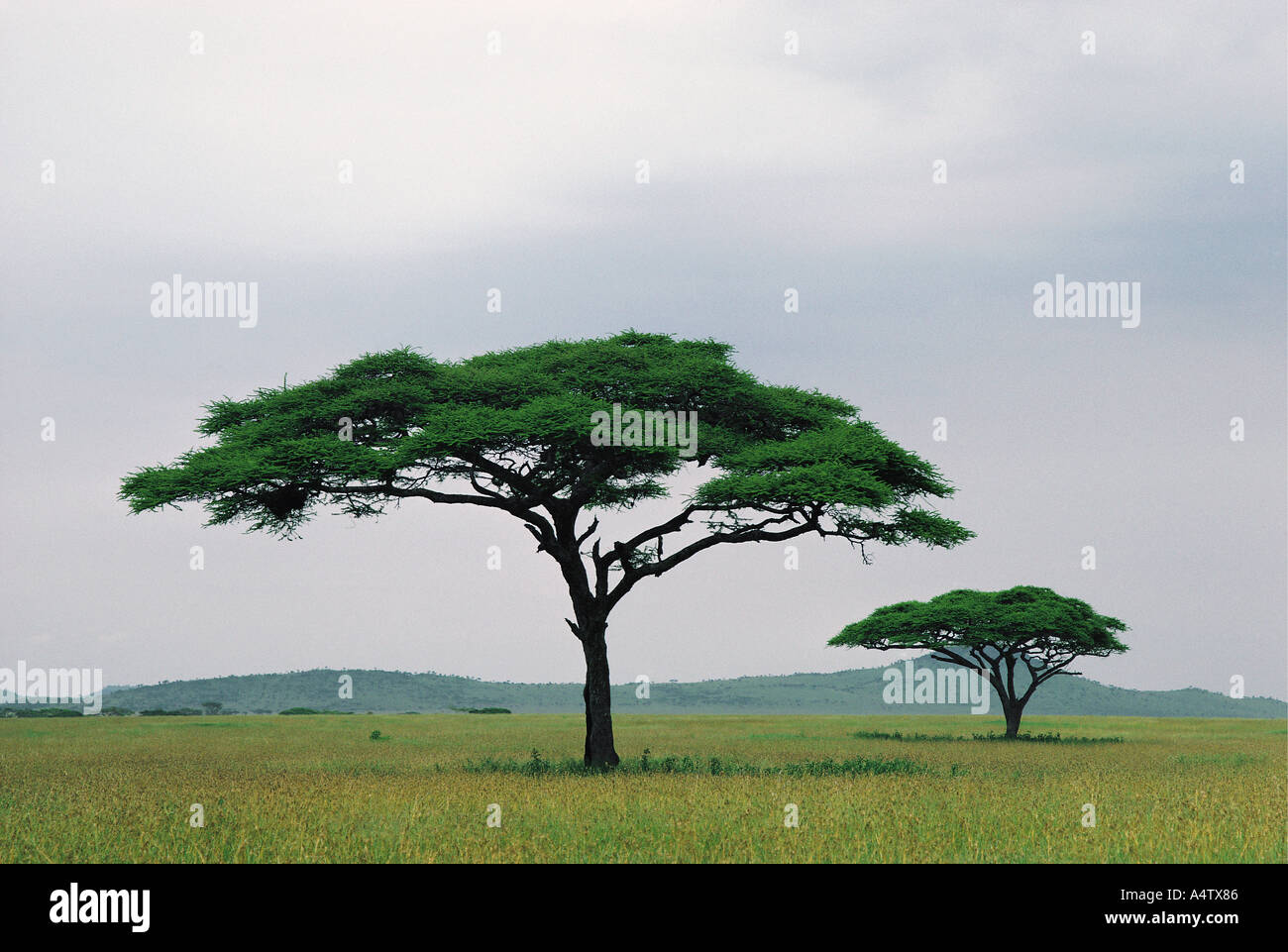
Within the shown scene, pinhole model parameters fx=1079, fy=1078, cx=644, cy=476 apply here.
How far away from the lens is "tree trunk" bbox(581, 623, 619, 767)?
2888cm

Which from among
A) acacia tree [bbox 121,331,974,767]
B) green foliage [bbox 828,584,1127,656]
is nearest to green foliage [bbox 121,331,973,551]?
acacia tree [bbox 121,331,974,767]

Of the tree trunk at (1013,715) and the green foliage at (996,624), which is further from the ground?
the green foliage at (996,624)

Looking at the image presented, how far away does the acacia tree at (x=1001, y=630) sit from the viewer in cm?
5922

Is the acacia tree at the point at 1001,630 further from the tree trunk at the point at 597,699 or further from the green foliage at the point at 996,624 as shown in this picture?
the tree trunk at the point at 597,699

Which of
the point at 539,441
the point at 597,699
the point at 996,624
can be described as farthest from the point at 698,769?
the point at 996,624

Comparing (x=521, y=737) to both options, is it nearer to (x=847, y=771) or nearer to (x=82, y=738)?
(x=82, y=738)

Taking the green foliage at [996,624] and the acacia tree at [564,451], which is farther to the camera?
the green foliage at [996,624]

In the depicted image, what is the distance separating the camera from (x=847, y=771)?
90.8 feet

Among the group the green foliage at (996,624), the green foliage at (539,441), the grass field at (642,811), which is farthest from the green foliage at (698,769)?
the green foliage at (996,624)

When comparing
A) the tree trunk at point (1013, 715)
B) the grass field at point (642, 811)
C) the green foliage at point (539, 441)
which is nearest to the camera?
the grass field at point (642, 811)

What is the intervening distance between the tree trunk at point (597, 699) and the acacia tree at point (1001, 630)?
34209 mm

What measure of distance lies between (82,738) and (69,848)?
151ft
